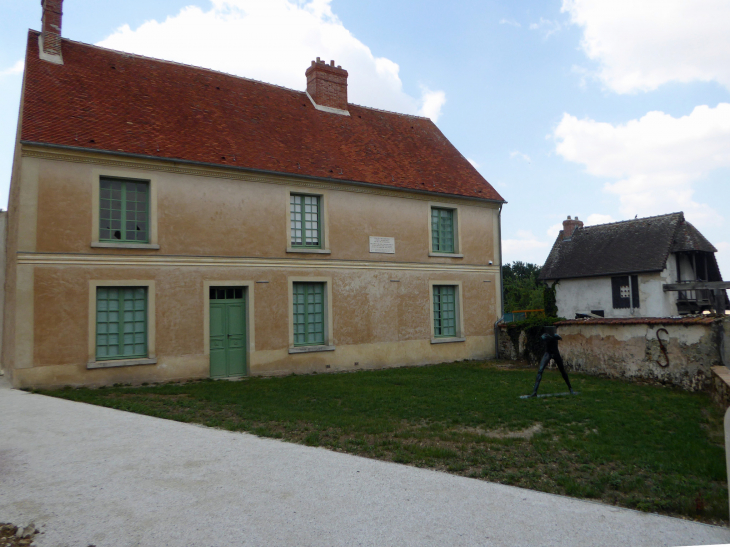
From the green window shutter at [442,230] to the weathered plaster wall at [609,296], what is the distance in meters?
17.2

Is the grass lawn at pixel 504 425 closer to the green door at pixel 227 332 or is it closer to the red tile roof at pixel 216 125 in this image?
the green door at pixel 227 332

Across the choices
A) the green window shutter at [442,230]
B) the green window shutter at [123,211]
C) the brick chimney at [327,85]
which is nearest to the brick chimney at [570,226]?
the green window shutter at [442,230]

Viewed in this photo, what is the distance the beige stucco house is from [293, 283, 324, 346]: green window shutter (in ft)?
0.14

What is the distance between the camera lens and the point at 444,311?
59.8 ft

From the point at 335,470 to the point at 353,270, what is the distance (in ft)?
36.0

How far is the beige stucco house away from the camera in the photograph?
12.1 meters

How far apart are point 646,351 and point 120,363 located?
12392mm

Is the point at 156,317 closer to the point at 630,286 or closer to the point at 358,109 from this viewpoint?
the point at 358,109

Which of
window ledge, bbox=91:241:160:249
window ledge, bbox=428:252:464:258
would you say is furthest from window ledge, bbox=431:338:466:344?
window ledge, bbox=91:241:160:249

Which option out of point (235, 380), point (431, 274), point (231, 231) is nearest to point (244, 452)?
point (235, 380)

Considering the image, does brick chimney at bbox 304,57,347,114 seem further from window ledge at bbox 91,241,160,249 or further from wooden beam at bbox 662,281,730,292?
wooden beam at bbox 662,281,730,292

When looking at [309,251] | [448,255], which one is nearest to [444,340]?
[448,255]

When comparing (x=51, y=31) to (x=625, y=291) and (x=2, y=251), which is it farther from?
(x=625, y=291)

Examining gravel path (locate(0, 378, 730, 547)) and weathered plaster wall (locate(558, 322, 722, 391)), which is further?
weathered plaster wall (locate(558, 322, 722, 391))
